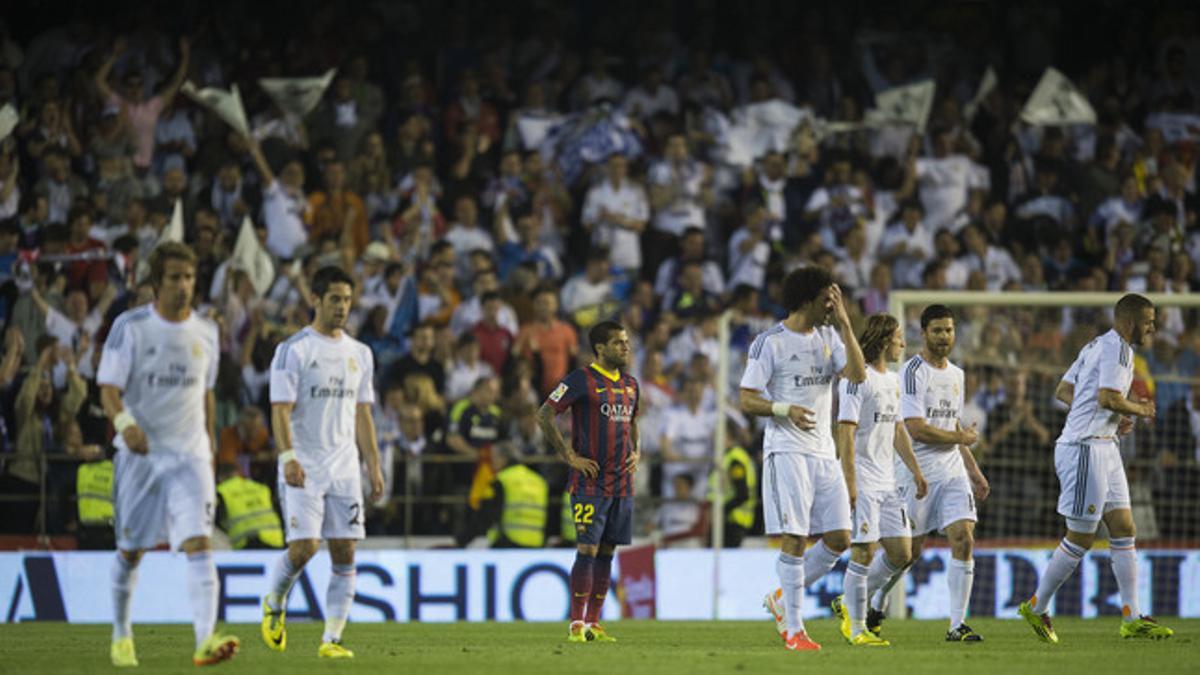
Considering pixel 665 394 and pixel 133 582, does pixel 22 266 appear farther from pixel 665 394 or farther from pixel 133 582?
pixel 133 582

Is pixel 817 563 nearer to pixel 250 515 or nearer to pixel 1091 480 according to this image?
pixel 1091 480

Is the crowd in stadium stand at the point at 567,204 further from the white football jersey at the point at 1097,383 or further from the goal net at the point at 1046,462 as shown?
the white football jersey at the point at 1097,383

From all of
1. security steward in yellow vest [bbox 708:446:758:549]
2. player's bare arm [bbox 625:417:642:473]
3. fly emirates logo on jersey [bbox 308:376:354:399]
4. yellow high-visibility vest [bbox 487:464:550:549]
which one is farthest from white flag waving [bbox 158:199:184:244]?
fly emirates logo on jersey [bbox 308:376:354:399]

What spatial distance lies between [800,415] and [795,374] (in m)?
0.34

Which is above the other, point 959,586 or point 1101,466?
point 1101,466

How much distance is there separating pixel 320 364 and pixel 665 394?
31.6 ft

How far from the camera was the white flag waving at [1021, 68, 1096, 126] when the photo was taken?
998 inches

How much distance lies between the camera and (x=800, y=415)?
12.8 m

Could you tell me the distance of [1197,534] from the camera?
71.2ft

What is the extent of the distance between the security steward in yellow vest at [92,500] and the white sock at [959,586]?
8716 mm

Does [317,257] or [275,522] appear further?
[317,257]

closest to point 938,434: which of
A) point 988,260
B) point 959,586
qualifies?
point 959,586

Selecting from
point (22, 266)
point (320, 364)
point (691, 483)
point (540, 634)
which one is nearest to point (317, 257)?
point (22, 266)

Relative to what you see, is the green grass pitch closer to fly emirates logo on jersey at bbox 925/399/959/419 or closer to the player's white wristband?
the player's white wristband
